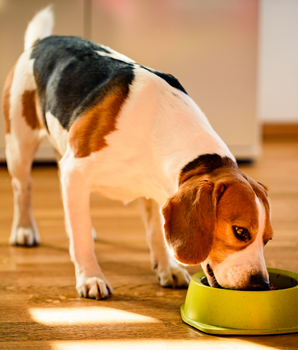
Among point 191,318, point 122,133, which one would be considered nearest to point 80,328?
point 191,318

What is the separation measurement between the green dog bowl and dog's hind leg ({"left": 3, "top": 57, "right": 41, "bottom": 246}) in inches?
46.8

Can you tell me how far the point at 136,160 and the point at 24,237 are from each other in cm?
95

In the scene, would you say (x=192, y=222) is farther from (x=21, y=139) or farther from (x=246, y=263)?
(x=21, y=139)

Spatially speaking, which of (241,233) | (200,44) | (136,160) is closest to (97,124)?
(136,160)

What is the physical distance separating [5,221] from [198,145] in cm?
168

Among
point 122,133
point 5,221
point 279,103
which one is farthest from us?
point 279,103

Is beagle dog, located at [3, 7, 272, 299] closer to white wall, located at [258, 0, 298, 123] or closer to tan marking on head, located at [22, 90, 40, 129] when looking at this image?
tan marking on head, located at [22, 90, 40, 129]

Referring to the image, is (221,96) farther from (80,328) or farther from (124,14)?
(80,328)

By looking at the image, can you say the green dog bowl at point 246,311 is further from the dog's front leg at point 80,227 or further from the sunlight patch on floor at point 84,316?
the dog's front leg at point 80,227

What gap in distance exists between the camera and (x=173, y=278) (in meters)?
1.93

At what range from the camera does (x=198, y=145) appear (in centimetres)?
164

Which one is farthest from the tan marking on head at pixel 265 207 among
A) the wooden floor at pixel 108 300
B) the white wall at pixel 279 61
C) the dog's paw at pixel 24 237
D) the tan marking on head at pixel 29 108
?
the white wall at pixel 279 61

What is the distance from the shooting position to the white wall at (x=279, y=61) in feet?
21.6

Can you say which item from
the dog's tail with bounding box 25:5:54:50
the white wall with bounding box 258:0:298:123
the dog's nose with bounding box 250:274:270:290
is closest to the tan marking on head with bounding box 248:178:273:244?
the dog's nose with bounding box 250:274:270:290
